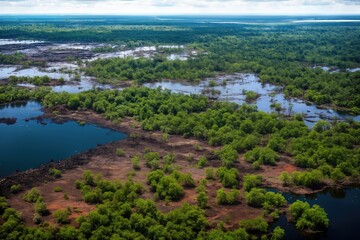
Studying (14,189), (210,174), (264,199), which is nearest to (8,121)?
(14,189)

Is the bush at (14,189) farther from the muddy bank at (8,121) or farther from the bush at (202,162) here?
the muddy bank at (8,121)

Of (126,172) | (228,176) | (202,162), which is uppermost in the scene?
(228,176)

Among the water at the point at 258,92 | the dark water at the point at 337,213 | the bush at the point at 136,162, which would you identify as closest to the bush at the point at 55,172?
the bush at the point at 136,162

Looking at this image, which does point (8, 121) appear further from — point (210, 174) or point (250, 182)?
point (250, 182)

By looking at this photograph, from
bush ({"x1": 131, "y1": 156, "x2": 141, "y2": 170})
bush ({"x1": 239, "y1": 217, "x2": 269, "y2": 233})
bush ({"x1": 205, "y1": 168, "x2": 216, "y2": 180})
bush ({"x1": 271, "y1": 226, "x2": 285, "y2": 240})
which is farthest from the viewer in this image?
bush ({"x1": 131, "y1": 156, "x2": 141, "y2": 170})

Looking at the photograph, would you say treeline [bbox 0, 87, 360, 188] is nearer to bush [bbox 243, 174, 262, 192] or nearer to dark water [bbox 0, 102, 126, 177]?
bush [bbox 243, 174, 262, 192]

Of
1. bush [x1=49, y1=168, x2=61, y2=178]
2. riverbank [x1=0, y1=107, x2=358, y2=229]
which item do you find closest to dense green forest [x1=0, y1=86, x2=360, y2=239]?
riverbank [x1=0, y1=107, x2=358, y2=229]

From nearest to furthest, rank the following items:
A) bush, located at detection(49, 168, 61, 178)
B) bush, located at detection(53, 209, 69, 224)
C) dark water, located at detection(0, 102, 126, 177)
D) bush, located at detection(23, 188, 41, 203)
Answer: bush, located at detection(53, 209, 69, 224), bush, located at detection(23, 188, 41, 203), bush, located at detection(49, 168, 61, 178), dark water, located at detection(0, 102, 126, 177)
